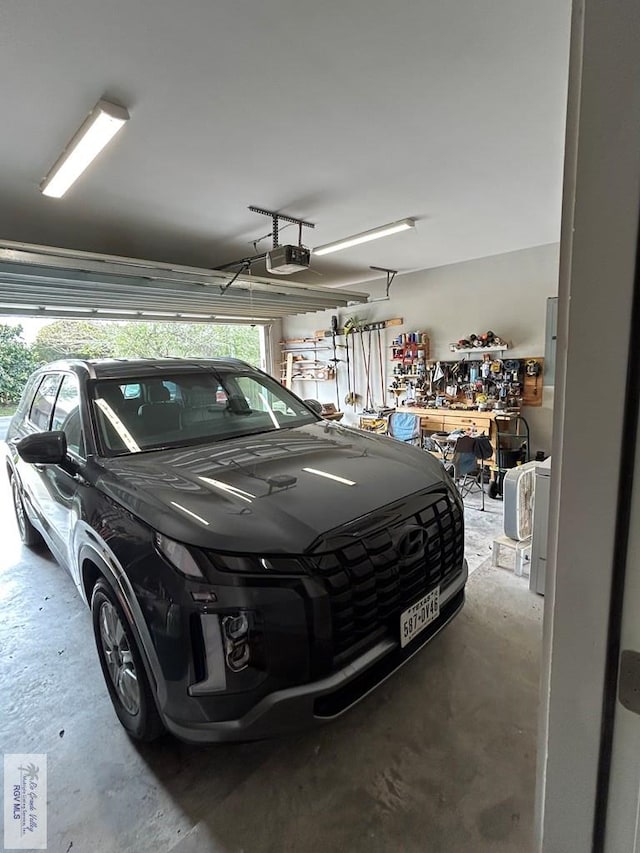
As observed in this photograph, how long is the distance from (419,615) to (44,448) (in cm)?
190

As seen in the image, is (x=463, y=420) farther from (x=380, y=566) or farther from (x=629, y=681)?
(x=629, y=681)

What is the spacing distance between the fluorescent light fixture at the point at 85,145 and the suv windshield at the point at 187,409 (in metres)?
1.48

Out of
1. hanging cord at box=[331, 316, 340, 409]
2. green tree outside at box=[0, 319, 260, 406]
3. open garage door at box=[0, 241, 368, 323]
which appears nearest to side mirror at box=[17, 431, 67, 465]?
open garage door at box=[0, 241, 368, 323]

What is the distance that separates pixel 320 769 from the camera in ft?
5.30

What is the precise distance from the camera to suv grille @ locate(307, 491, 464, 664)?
1.44 m

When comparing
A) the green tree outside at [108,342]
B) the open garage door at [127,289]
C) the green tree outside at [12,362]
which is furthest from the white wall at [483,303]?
the green tree outside at [12,362]

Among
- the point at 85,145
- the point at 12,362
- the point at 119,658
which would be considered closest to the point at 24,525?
the point at 119,658

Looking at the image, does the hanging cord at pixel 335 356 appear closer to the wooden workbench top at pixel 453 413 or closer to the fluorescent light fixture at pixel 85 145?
the wooden workbench top at pixel 453 413

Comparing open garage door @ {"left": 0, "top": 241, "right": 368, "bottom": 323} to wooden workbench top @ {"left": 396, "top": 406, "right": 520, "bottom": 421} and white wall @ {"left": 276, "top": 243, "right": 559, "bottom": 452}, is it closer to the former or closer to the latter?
white wall @ {"left": 276, "top": 243, "right": 559, "bottom": 452}

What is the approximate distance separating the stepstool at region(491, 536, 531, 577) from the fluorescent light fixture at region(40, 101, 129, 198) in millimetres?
3728

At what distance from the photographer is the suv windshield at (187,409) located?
2160 mm

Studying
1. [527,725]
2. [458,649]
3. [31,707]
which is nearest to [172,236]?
[31,707]

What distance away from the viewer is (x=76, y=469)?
2055 mm

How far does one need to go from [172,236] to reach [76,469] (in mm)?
3604
